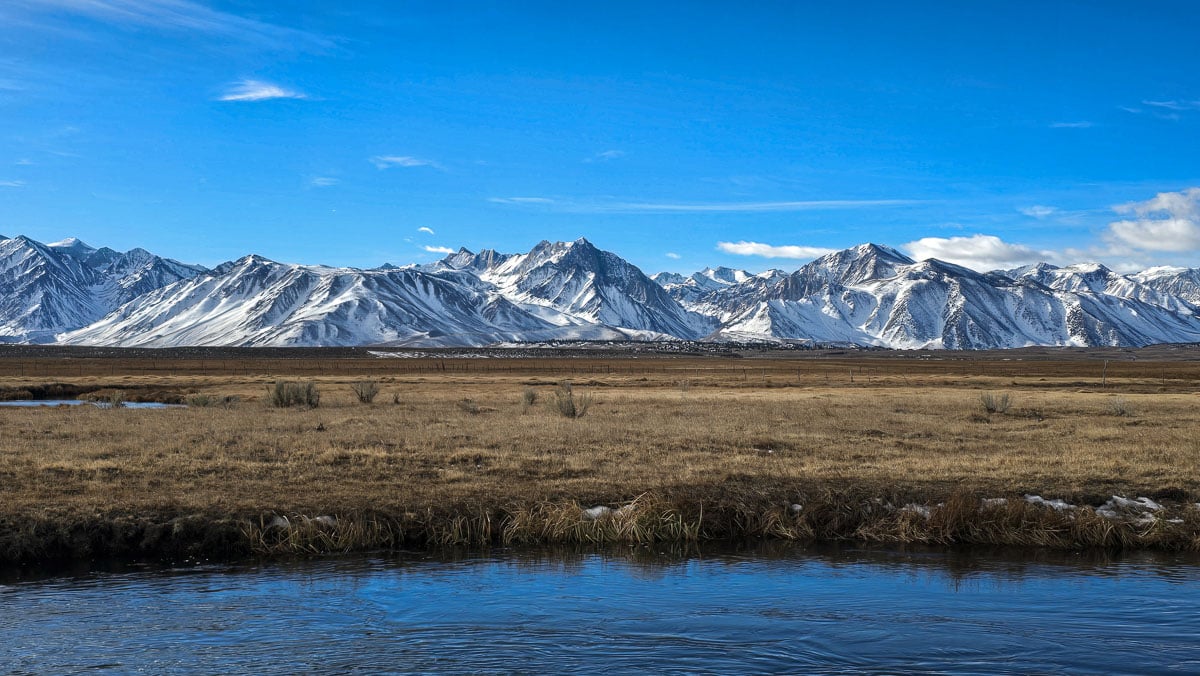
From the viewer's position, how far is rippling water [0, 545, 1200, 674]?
12148 millimetres

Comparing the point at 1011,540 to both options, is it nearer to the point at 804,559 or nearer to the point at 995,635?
the point at 804,559

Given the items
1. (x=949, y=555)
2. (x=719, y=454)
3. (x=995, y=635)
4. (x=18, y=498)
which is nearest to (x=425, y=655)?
(x=995, y=635)

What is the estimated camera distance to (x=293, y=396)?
157 ft

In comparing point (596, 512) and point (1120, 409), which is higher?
point (1120, 409)

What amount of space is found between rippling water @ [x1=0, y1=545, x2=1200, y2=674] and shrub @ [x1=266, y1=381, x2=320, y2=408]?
3084cm

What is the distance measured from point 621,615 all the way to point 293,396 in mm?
37259

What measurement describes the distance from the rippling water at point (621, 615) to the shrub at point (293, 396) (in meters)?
30.8

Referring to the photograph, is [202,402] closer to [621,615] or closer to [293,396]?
[293,396]

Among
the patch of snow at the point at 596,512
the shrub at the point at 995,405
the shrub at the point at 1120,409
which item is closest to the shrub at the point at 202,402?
the patch of snow at the point at 596,512

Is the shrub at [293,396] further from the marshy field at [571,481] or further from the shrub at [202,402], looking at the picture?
the marshy field at [571,481]

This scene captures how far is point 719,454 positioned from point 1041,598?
13174mm

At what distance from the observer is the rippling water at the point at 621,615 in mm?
12148

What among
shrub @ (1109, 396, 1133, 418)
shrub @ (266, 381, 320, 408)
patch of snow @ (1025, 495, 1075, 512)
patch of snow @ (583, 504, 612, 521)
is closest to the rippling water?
patch of snow @ (583, 504, 612, 521)

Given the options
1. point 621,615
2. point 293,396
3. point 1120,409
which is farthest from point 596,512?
point 1120,409
